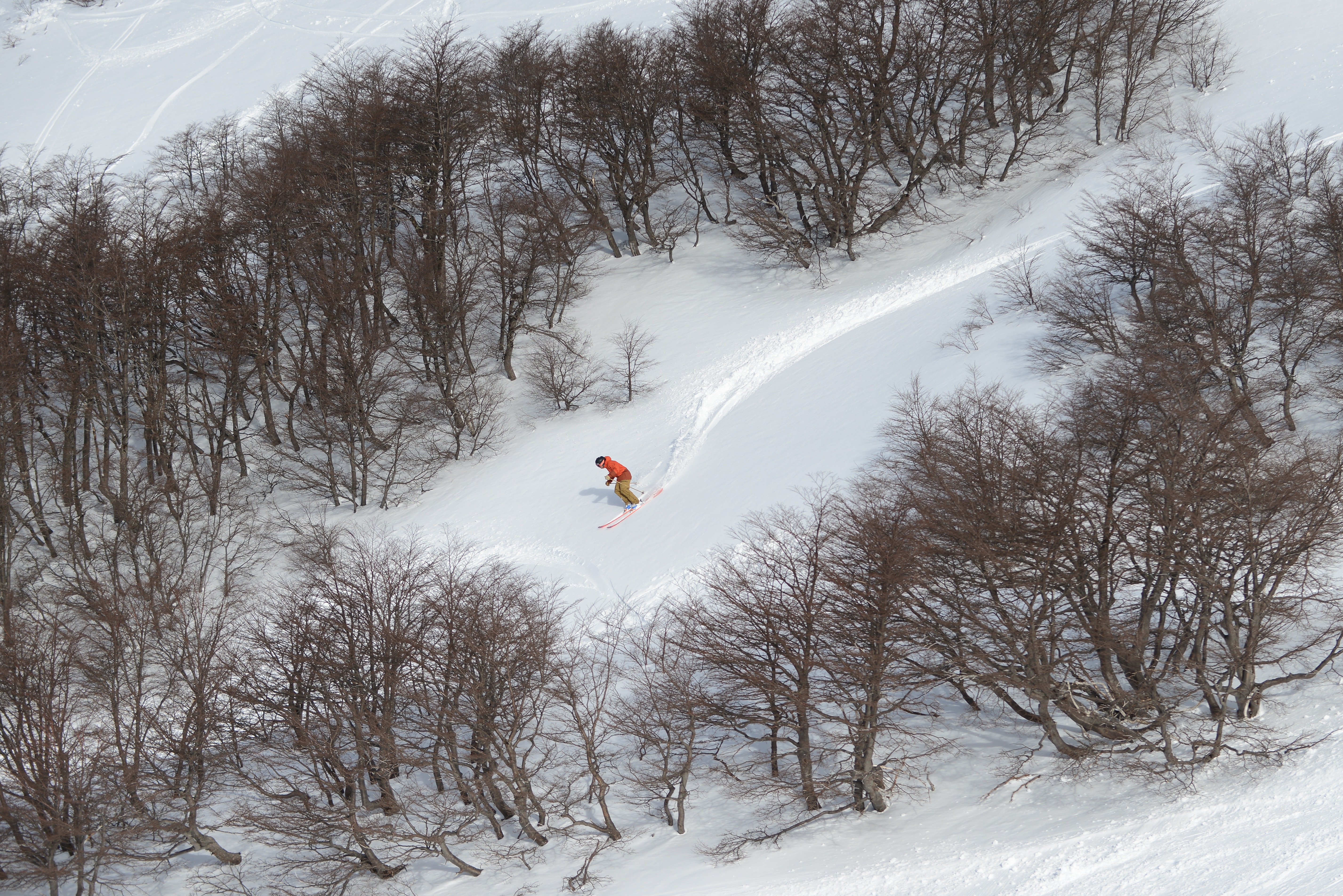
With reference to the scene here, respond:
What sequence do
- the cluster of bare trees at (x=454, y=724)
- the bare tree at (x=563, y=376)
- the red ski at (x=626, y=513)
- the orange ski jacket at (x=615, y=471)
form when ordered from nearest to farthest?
1. the cluster of bare trees at (x=454, y=724)
2. the orange ski jacket at (x=615, y=471)
3. the red ski at (x=626, y=513)
4. the bare tree at (x=563, y=376)

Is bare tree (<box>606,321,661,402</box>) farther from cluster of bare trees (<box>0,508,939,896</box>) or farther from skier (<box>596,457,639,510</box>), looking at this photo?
cluster of bare trees (<box>0,508,939,896</box>)

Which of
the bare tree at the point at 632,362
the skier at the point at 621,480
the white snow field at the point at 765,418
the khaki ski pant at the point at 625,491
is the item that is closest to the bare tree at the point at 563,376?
the bare tree at the point at 632,362

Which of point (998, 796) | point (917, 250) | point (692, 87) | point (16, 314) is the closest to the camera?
point (998, 796)

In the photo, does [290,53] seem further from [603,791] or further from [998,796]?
[998,796]

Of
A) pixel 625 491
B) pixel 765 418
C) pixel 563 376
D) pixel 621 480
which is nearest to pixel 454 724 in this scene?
pixel 625 491

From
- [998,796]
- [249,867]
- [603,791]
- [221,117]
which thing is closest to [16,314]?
[221,117]

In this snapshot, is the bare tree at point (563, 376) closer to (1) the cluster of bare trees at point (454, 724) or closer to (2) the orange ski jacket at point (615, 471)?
(2) the orange ski jacket at point (615, 471)

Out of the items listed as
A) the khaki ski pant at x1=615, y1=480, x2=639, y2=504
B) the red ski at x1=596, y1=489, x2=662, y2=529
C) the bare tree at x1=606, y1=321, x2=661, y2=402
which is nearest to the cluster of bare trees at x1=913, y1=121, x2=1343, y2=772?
the red ski at x1=596, y1=489, x2=662, y2=529
